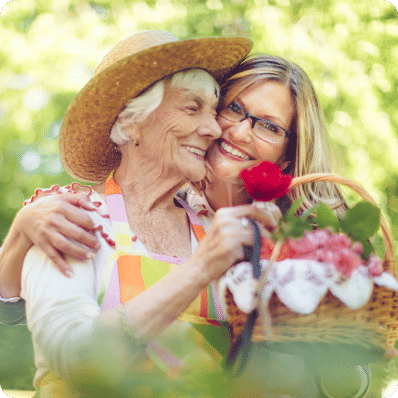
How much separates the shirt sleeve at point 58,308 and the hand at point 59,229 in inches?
1.1

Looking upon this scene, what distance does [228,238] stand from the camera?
0.87 m

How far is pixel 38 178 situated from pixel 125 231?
1.54 ft

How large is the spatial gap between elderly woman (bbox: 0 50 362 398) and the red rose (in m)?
0.37

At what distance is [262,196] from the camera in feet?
2.81

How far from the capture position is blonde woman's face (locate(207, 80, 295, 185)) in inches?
50.6

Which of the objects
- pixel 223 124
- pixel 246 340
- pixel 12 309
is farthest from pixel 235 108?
pixel 12 309

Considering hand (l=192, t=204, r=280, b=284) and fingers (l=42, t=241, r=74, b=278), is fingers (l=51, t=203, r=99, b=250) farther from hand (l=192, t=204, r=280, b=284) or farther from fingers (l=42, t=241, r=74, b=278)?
hand (l=192, t=204, r=280, b=284)

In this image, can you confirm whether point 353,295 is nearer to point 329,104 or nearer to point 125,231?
point 125,231

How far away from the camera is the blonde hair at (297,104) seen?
4.47 feet

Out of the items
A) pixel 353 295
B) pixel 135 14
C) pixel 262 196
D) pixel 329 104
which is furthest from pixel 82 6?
pixel 353 295

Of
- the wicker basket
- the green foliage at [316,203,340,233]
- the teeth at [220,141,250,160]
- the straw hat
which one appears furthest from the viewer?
the teeth at [220,141,250,160]

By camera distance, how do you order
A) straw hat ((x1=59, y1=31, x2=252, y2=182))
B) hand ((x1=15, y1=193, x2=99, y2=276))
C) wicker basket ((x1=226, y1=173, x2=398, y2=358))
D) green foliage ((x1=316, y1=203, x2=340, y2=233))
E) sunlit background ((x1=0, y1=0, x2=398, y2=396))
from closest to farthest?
1. wicker basket ((x1=226, y1=173, x2=398, y2=358))
2. green foliage ((x1=316, y1=203, x2=340, y2=233))
3. hand ((x1=15, y1=193, x2=99, y2=276))
4. straw hat ((x1=59, y1=31, x2=252, y2=182))
5. sunlit background ((x1=0, y1=0, x2=398, y2=396))

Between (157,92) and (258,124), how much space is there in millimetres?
320

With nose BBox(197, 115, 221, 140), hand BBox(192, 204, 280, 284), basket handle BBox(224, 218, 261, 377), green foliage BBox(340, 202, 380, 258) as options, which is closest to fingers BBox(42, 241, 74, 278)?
hand BBox(192, 204, 280, 284)
